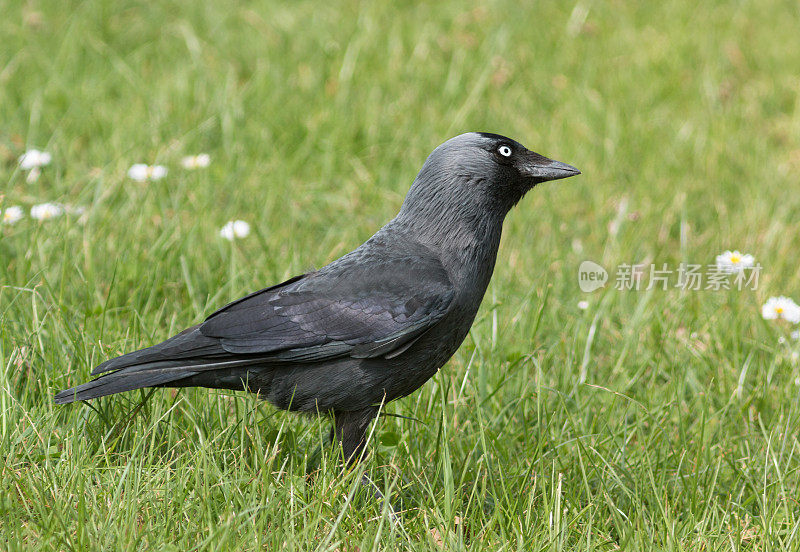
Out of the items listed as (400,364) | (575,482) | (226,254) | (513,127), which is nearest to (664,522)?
(575,482)

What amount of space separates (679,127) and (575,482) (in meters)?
3.99

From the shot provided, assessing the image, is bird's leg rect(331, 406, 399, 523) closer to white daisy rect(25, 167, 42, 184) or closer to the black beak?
the black beak

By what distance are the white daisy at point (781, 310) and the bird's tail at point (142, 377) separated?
8.21 feet

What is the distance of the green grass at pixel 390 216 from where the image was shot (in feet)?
9.74

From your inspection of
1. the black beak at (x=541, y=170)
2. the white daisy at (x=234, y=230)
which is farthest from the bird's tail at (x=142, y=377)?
the white daisy at (x=234, y=230)

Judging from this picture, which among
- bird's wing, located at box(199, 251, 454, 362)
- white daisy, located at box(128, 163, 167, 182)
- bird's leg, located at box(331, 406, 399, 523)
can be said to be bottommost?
bird's leg, located at box(331, 406, 399, 523)

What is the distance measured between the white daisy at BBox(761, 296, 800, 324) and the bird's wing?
1888mm

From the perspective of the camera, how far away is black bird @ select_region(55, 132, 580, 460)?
3.15 m

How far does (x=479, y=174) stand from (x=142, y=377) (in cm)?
140

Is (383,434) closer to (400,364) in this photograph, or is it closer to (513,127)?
(400,364)

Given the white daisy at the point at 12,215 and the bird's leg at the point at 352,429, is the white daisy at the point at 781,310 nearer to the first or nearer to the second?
the bird's leg at the point at 352,429

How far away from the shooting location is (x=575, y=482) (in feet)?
11.0
